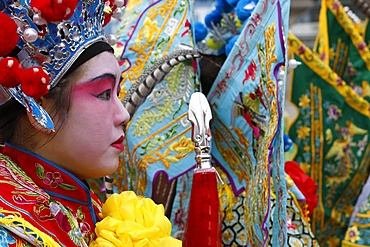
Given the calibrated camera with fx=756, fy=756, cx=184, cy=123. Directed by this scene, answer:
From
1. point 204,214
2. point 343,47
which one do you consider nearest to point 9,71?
Result: point 204,214

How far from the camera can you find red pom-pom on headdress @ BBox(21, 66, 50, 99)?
141 centimetres

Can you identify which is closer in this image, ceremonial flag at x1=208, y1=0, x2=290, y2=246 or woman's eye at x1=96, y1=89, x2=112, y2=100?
woman's eye at x1=96, y1=89, x2=112, y2=100

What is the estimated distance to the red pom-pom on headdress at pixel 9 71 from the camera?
141 centimetres

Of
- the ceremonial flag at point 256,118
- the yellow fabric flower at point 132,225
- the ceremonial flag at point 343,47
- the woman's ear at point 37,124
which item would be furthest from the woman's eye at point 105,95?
the ceremonial flag at point 343,47

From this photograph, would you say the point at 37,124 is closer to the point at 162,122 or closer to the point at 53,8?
the point at 53,8

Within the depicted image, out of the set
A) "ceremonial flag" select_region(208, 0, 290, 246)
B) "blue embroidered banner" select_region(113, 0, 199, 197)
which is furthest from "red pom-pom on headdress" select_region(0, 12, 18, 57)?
"blue embroidered banner" select_region(113, 0, 199, 197)

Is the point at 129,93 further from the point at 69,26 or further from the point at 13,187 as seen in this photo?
the point at 13,187

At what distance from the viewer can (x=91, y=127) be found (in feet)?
4.94

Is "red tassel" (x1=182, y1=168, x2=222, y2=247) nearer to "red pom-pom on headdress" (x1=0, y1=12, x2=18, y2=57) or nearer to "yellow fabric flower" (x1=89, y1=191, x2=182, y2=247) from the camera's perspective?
"yellow fabric flower" (x1=89, y1=191, x2=182, y2=247)

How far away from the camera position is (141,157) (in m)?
2.26

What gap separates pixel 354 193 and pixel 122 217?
2.36 meters

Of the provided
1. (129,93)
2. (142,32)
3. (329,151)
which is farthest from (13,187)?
(329,151)

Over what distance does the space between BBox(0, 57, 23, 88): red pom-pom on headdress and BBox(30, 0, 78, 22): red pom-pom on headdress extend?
10cm

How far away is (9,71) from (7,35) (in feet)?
0.22
